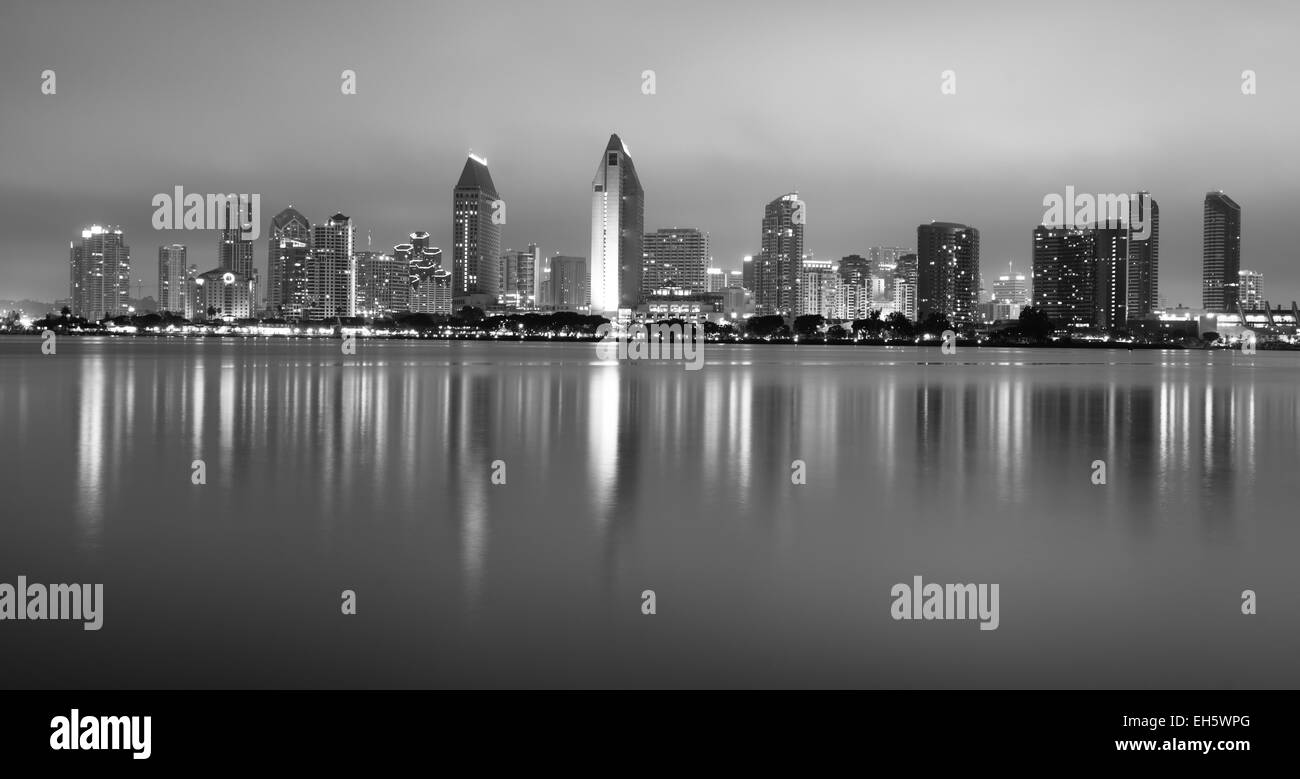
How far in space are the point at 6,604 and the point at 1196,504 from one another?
15465 millimetres

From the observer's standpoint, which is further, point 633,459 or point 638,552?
point 633,459

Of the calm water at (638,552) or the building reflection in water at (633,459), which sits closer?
the calm water at (638,552)

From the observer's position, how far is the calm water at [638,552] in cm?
747

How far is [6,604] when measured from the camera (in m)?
8.83

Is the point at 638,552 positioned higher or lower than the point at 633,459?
lower

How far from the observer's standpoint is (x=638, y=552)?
10.9 m

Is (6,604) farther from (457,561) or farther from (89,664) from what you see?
(457,561)

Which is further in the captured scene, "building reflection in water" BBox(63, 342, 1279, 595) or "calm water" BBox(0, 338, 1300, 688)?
"building reflection in water" BBox(63, 342, 1279, 595)

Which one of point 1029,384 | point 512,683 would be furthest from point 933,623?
point 1029,384

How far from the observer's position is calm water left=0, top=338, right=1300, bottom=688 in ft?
24.5
